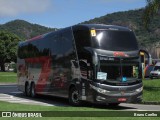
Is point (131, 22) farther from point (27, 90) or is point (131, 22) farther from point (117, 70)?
point (117, 70)

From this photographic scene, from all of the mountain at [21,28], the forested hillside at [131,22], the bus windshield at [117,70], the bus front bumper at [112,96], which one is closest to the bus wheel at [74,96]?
the bus front bumper at [112,96]

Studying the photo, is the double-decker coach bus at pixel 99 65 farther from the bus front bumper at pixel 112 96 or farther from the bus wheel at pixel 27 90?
the bus wheel at pixel 27 90

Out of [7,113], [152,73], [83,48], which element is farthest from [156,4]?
[152,73]

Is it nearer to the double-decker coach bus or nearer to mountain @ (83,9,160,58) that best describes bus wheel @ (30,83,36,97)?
the double-decker coach bus

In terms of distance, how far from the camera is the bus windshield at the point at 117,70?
18516 millimetres

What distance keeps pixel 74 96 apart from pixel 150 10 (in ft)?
34.0

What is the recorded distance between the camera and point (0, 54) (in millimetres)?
109562

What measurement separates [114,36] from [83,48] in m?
1.55

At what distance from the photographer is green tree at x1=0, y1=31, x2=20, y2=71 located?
109375 mm

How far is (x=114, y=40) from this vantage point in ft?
63.1

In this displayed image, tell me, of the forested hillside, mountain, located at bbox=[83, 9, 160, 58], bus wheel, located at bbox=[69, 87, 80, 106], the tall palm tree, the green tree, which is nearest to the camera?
bus wheel, located at bbox=[69, 87, 80, 106]

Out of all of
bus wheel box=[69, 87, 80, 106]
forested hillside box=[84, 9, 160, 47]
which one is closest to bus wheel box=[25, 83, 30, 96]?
bus wheel box=[69, 87, 80, 106]

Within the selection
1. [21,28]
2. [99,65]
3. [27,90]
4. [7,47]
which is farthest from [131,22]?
[99,65]

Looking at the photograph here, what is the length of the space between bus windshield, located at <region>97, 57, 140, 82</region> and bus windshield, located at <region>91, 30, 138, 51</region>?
0.58m
